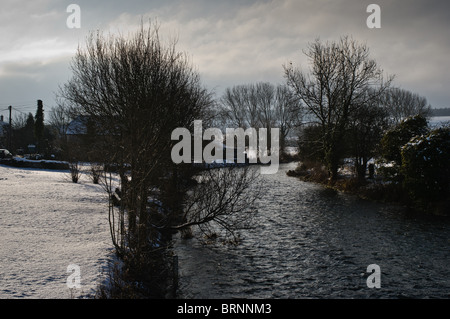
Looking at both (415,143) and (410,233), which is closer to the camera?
(410,233)

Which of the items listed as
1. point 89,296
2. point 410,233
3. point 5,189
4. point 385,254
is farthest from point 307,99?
point 89,296

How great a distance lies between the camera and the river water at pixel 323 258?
870cm

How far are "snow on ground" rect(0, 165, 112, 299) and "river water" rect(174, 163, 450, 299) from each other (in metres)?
2.40

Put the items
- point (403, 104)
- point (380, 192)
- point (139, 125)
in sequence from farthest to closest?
1. point (403, 104)
2. point (380, 192)
3. point (139, 125)

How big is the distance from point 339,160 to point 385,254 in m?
18.6

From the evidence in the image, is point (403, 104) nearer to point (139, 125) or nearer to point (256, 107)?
point (256, 107)

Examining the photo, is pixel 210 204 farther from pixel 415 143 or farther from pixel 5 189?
pixel 5 189

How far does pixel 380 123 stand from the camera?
27141 millimetres

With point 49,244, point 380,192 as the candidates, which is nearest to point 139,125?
point 49,244

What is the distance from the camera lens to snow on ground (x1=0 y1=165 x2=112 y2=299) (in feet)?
24.3

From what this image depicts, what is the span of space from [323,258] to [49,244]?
799cm

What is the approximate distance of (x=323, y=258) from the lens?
10930 mm

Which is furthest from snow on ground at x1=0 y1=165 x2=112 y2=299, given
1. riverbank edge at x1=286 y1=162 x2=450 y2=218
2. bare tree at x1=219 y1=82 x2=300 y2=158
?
bare tree at x1=219 y1=82 x2=300 y2=158

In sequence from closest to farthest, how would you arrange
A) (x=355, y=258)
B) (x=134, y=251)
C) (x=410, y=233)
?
1. (x=134, y=251)
2. (x=355, y=258)
3. (x=410, y=233)
